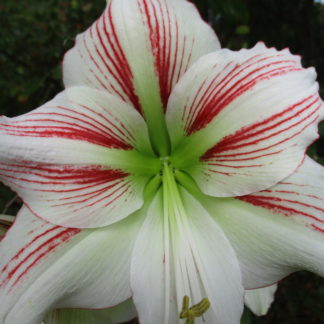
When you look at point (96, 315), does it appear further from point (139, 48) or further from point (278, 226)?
point (139, 48)

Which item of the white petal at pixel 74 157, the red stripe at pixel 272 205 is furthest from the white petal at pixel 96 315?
the red stripe at pixel 272 205

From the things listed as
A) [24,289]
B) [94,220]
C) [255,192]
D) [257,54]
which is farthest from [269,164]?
[24,289]

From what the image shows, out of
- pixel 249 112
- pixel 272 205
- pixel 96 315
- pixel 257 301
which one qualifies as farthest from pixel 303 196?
pixel 96 315

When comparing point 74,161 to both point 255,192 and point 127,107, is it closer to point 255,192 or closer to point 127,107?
point 127,107

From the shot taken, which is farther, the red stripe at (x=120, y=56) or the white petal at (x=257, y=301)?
the white petal at (x=257, y=301)

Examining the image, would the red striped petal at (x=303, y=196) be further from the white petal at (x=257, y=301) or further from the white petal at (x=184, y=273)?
the white petal at (x=257, y=301)

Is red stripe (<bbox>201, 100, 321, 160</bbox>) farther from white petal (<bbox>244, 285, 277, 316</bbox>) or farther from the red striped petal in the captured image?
white petal (<bbox>244, 285, 277, 316</bbox>)

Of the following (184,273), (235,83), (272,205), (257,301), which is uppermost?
(235,83)
